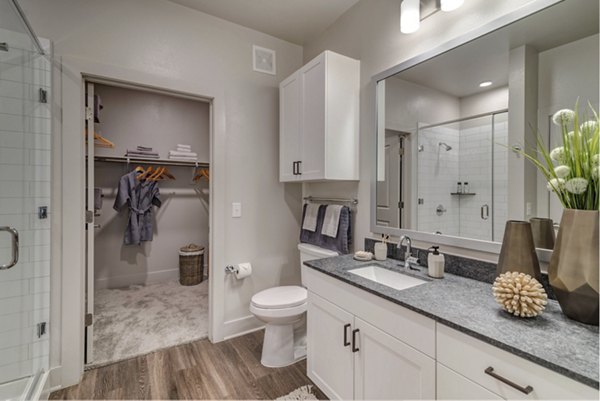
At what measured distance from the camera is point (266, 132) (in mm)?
2598

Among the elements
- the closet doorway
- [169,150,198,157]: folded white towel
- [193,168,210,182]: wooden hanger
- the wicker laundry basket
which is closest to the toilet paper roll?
the closet doorway

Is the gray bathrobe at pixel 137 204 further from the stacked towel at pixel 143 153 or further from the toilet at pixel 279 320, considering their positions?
the toilet at pixel 279 320

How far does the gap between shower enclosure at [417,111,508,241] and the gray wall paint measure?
3.22m

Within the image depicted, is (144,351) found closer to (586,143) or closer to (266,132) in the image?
(266,132)

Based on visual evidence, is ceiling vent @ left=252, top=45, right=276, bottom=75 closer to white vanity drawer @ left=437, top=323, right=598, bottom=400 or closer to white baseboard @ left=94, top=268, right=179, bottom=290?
white vanity drawer @ left=437, top=323, right=598, bottom=400

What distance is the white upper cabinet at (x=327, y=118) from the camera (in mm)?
1989

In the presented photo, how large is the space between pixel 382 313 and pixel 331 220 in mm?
1047

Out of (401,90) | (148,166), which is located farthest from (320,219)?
(148,166)

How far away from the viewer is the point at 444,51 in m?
1.57

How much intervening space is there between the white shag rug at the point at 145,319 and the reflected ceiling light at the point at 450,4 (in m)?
2.86

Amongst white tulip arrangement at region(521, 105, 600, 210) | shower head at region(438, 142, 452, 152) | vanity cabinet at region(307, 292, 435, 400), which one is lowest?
vanity cabinet at region(307, 292, 435, 400)

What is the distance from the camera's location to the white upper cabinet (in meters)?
1.99

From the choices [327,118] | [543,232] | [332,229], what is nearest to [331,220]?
[332,229]

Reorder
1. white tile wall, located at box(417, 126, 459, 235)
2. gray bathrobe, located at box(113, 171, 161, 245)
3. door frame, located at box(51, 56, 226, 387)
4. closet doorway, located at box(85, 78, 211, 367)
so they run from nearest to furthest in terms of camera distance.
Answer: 1. white tile wall, located at box(417, 126, 459, 235)
2. door frame, located at box(51, 56, 226, 387)
3. closet doorway, located at box(85, 78, 211, 367)
4. gray bathrobe, located at box(113, 171, 161, 245)
